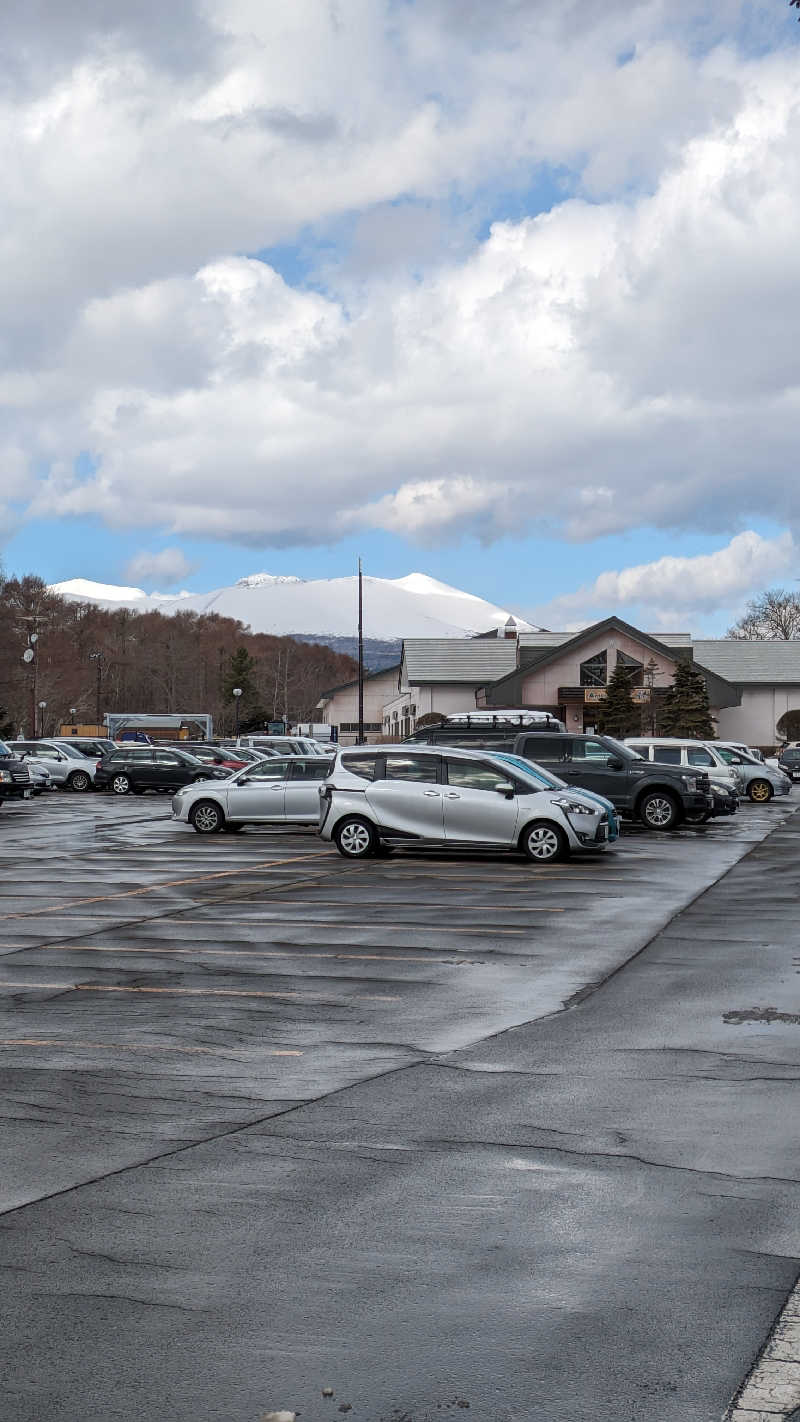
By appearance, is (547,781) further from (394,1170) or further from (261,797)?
(394,1170)

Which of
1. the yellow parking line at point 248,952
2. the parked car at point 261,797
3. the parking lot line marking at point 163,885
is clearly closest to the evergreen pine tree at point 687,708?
the parked car at point 261,797

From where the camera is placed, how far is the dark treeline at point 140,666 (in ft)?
319

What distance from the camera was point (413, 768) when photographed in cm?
2212

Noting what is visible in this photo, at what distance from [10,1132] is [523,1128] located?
2.32 meters

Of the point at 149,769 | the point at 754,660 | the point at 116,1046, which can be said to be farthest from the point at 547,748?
the point at 754,660

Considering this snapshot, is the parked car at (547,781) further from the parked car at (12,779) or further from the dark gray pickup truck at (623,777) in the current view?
the parked car at (12,779)

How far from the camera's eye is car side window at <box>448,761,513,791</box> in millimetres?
21812

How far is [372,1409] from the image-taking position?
3.87 meters

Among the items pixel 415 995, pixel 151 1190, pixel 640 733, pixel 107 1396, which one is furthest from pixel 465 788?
pixel 640 733

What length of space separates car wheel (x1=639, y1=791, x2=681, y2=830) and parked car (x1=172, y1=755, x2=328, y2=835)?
6.51 m

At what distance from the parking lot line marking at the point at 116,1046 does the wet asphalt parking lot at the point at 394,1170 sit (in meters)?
0.03

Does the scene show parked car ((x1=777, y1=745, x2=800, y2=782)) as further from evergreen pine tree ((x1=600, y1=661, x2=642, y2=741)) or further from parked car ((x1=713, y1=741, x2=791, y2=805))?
parked car ((x1=713, y1=741, x2=791, y2=805))

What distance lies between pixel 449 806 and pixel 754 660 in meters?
69.8

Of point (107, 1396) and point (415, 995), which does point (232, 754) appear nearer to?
point (415, 995)
